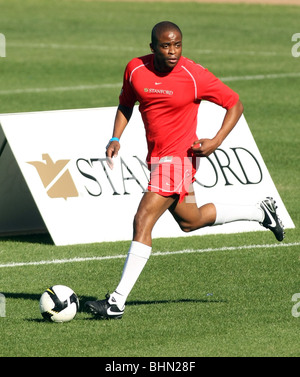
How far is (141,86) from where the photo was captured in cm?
859

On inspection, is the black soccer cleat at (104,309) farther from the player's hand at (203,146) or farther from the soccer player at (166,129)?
the player's hand at (203,146)

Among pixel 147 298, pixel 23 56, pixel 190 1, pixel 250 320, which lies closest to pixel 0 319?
pixel 147 298

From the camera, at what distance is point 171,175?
27.9 feet

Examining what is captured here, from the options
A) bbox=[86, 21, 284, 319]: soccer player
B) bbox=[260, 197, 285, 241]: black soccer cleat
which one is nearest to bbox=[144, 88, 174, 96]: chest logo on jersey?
bbox=[86, 21, 284, 319]: soccer player

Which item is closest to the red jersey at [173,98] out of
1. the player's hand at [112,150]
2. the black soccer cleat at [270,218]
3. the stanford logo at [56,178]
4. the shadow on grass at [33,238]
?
the player's hand at [112,150]

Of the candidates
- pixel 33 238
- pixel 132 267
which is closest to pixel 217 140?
pixel 132 267

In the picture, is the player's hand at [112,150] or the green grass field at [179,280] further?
the player's hand at [112,150]

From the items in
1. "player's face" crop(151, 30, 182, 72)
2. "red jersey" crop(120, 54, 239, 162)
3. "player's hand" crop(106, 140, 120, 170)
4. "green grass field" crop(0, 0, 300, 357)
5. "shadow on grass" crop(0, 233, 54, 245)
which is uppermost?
"player's face" crop(151, 30, 182, 72)

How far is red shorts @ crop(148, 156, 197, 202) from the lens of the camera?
8477 millimetres

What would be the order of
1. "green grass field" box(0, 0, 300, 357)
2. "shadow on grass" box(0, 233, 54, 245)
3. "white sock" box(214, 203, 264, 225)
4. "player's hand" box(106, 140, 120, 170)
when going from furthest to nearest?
1. "shadow on grass" box(0, 233, 54, 245)
2. "white sock" box(214, 203, 264, 225)
3. "player's hand" box(106, 140, 120, 170)
4. "green grass field" box(0, 0, 300, 357)

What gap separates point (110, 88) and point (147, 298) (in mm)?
11868

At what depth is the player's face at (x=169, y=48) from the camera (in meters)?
8.31

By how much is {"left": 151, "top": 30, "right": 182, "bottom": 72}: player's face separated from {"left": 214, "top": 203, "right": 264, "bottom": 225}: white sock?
1.46 m

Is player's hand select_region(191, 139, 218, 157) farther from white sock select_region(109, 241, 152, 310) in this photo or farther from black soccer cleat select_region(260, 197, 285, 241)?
black soccer cleat select_region(260, 197, 285, 241)
